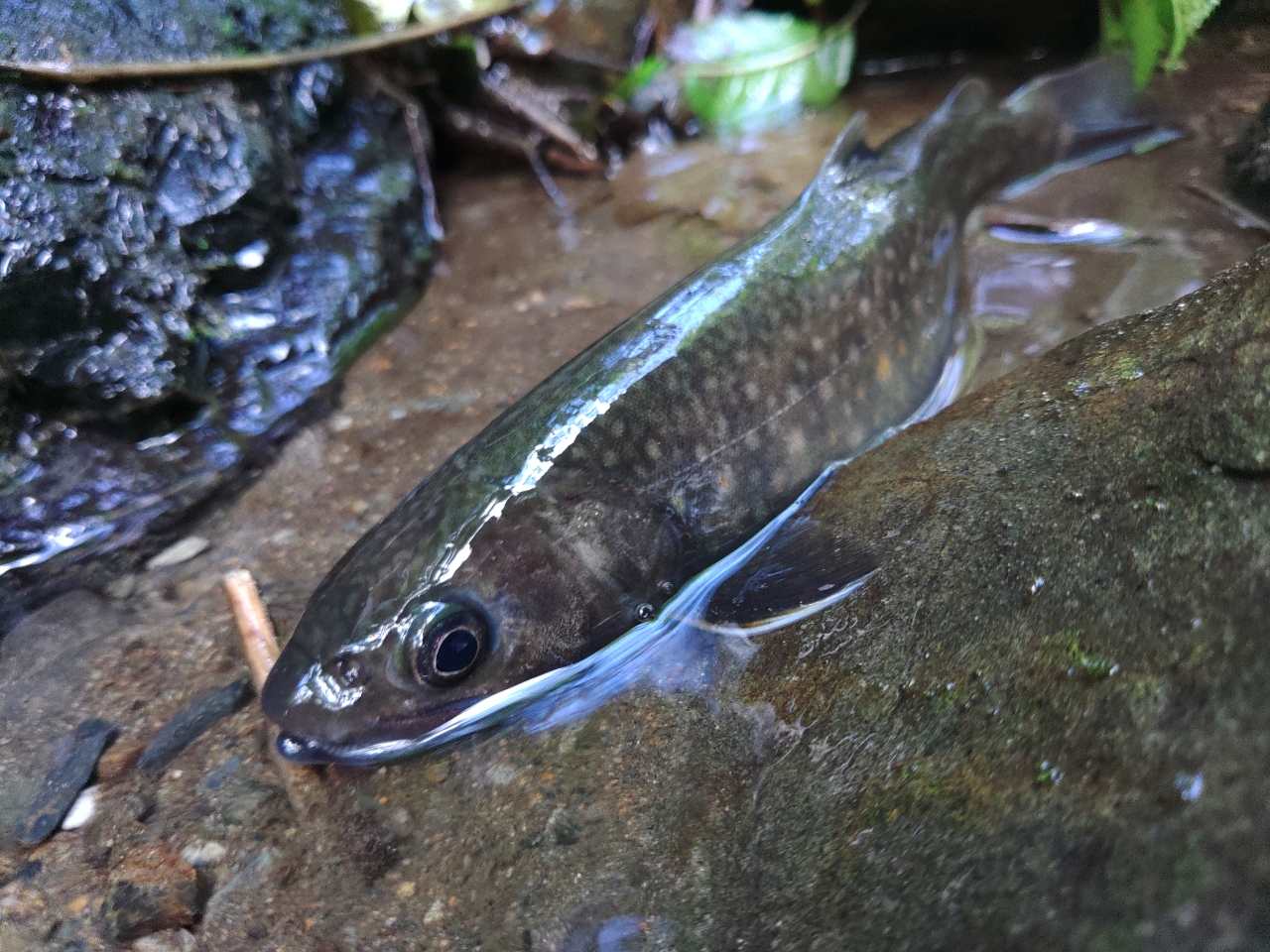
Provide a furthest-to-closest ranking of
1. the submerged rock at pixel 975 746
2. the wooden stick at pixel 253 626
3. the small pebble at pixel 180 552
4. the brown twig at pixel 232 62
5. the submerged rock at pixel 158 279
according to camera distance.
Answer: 1. the brown twig at pixel 232 62
2. the submerged rock at pixel 158 279
3. the small pebble at pixel 180 552
4. the wooden stick at pixel 253 626
5. the submerged rock at pixel 975 746

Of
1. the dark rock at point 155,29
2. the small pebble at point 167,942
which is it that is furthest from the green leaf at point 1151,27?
the small pebble at point 167,942

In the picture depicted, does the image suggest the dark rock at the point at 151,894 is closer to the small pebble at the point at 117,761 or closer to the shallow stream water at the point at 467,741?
the shallow stream water at the point at 467,741

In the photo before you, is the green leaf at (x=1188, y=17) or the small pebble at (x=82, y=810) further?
the green leaf at (x=1188, y=17)

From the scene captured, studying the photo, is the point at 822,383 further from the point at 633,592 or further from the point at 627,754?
the point at 627,754

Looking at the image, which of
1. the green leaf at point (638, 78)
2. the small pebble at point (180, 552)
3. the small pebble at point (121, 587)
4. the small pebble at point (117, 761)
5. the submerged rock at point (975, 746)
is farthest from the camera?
the green leaf at point (638, 78)

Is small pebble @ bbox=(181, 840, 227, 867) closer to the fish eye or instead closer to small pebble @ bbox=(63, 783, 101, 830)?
small pebble @ bbox=(63, 783, 101, 830)
